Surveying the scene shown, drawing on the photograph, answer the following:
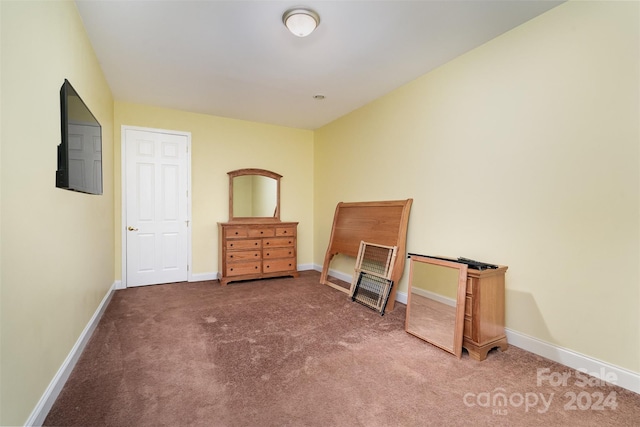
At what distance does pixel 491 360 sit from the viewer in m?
2.25

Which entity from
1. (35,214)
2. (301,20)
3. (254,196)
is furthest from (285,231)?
(35,214)

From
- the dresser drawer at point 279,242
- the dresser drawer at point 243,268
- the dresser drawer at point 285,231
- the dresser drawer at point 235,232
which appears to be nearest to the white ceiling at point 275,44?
the dresser drawer at point 235,232

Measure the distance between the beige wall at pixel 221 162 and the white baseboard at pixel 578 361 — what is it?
3.66 metres

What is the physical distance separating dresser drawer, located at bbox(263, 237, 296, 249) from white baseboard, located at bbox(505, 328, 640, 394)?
316 cm

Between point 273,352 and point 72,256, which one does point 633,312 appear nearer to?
point 273,352

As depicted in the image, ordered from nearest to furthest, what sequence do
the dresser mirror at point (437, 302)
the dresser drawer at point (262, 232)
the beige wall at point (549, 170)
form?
the beige wall at point (549, 170)
the dresser mirror at point (437, 302)
the dresser drawer at point (262, 232)

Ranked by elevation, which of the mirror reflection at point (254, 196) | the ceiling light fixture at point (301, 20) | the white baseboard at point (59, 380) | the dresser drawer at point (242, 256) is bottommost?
the white baseboard at point (59, 380)

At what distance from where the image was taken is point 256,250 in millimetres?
4602

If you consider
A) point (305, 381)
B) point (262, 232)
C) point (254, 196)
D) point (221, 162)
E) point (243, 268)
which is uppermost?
point (221, 162)

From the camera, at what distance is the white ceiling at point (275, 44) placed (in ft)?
7.35

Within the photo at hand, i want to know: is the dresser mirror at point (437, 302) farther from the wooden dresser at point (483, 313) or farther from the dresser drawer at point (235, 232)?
the dresser drawer at point (235, 232)

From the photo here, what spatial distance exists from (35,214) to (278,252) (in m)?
3.40

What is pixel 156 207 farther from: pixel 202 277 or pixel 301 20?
pixel 301 20

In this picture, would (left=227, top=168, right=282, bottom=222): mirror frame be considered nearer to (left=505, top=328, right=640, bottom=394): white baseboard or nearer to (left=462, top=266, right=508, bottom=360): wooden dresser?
(left=462, top=266, right=508, bottom=360): wooden dresser
